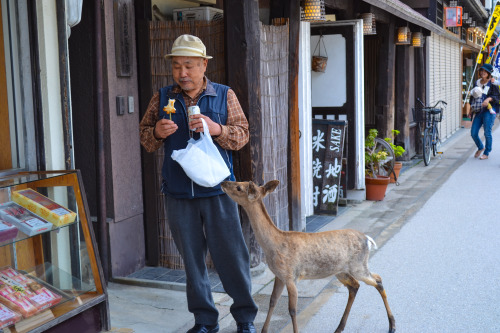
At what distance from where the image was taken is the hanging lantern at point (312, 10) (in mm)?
7980

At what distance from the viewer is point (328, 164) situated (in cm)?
929

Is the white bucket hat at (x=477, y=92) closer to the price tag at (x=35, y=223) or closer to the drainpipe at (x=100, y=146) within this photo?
the drainpipe at (x=100, y=146)

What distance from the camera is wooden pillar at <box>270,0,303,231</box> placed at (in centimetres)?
753

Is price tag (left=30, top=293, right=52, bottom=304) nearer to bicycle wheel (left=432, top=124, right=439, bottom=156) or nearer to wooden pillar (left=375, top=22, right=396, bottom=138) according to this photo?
wooden pillar (left=375, top=22, right=396, bottom=138)

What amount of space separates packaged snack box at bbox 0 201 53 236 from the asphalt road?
230 centimetres

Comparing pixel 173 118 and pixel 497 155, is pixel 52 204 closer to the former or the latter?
pixel 173 118

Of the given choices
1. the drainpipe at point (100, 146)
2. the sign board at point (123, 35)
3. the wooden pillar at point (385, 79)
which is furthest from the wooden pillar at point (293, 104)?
the wooden pillar at point (385, 79)

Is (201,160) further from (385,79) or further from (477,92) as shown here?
(477,92)

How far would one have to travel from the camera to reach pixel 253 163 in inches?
245

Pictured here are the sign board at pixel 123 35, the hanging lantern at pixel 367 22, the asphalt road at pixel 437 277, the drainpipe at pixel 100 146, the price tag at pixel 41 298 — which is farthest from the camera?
the hanging lantern at pixel 367 22

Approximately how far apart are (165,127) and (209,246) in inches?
39.9

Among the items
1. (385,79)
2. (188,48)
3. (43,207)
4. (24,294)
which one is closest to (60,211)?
(43,207)

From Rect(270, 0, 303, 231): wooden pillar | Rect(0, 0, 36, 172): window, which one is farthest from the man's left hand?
Rect(270, 0, 303, 231): wooden pillar

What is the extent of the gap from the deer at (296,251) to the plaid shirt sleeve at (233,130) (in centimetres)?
31
